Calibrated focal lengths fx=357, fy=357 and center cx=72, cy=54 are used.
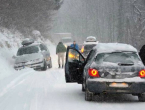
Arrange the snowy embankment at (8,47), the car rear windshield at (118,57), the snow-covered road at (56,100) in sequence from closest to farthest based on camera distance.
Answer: the snow-covered road at (56,100), the car rear windshield at (118,57), the snowy embankment at (8,47)

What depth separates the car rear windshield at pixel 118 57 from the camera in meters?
9.74

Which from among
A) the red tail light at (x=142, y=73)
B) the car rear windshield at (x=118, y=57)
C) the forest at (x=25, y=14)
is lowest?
the red tail light at (x=142, y=73)

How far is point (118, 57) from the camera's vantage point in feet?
32.3

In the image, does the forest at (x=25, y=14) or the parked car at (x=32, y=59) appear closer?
the parked car at (x=32, y=59)

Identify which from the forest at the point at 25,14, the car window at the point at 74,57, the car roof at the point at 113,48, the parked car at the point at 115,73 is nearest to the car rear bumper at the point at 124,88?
the parked car at the point at 115,73

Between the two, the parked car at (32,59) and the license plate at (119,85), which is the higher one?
the license plate at (119,85)

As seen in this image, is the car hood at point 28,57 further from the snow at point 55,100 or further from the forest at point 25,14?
the snow at point 55,100

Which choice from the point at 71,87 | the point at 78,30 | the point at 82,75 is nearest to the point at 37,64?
the point at 71,87

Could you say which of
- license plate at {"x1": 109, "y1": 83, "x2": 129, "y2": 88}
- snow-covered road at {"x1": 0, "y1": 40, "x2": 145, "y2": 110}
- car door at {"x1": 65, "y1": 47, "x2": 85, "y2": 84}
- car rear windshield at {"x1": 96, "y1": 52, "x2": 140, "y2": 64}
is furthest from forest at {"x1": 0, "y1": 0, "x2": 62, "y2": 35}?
license plate at {"x1": 109, "y1": 83, "x2": 129, "y2": 88}

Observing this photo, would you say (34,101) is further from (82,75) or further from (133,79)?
(133,79)

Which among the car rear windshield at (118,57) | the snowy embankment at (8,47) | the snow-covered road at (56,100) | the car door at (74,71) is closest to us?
the snow-covered road at (56,100)

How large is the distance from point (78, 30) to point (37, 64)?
112740mm

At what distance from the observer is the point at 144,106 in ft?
30.1

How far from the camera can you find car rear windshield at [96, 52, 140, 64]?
9.74 m
